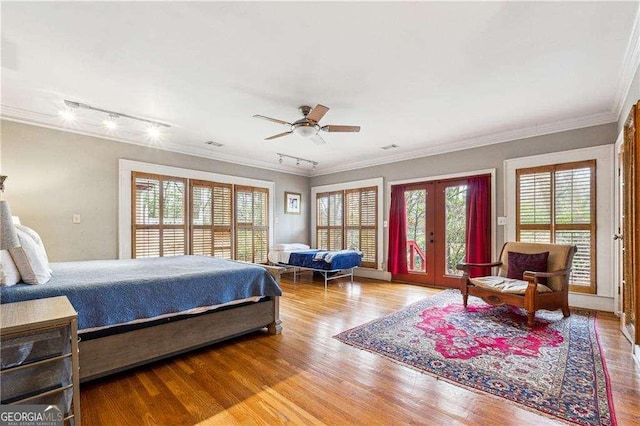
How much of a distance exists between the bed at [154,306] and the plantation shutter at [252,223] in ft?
10.2

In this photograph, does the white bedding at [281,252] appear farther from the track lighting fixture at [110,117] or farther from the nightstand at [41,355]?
the nightstand at [41,355]

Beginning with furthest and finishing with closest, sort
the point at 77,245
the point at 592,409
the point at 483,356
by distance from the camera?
the point at 77,245, the point at 483,356, the point at 592,409

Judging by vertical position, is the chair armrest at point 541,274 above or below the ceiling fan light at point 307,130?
below

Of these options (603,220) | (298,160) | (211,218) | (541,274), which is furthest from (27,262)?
(603,220)

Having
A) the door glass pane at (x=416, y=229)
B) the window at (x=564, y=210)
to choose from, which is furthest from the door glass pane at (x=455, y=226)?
the window at (x=564, y=210)

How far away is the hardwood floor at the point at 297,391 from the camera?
1.76 meters

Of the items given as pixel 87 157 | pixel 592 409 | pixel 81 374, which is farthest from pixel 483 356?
pixel 87 157

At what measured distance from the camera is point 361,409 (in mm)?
1845

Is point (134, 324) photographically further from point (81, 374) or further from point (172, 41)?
point (172, 41)

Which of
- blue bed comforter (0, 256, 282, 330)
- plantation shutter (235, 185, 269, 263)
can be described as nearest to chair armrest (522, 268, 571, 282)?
blue bed comforter (0, 256, 282, 330)

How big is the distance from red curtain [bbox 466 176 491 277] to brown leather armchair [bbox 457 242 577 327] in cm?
67

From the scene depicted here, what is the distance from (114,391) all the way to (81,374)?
24 centimetres

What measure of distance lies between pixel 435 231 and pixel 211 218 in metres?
4.21

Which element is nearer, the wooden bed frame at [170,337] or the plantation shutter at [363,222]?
the wooden bed frame at [170,337]
